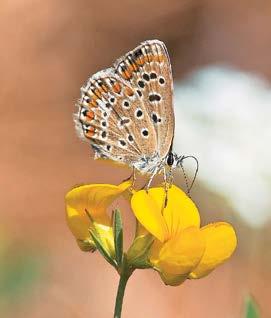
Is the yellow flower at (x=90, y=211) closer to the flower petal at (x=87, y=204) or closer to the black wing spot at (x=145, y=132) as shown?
the flower petal at (x=87, y=204)

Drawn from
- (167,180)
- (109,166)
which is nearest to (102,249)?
(167,180)

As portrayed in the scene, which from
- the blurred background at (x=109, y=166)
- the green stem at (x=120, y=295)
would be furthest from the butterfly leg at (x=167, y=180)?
the blurred background at (x=109, y=166)

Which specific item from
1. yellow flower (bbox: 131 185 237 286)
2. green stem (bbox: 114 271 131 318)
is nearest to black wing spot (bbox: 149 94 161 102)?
yellow flower (bbox: 131 185 237 286)

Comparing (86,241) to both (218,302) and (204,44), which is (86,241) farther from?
(204,44)

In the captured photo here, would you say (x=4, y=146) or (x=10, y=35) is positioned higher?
(x=10, y=35)

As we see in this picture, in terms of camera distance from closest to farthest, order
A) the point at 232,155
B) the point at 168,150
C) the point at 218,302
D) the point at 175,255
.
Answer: the point at 175,255 → the point at 168,150 → the point at 218,302 → the point at 232,155

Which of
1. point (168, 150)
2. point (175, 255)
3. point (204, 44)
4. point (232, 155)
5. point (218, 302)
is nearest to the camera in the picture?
point (175, 255)

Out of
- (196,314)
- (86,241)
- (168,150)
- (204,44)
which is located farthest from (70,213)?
(204,44)

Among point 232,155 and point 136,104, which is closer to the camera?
point 136,104
